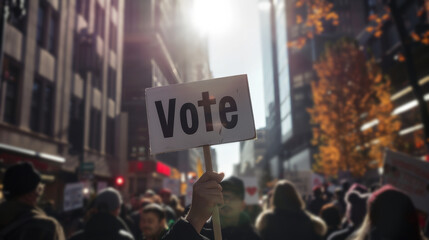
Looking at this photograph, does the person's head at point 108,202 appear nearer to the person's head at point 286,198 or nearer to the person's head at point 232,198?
the person's head at point 232,198

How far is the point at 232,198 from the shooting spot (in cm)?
421

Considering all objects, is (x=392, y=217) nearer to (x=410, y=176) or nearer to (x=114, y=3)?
(x=410, y=176)

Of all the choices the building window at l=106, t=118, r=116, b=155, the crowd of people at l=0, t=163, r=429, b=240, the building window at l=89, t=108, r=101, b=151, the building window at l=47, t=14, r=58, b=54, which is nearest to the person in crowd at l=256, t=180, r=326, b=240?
the crowd of people at l=0, t=163, r=429, b=240

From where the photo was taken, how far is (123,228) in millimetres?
4648

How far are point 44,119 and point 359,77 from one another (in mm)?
21945

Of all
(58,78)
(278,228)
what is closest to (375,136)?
(58,78)

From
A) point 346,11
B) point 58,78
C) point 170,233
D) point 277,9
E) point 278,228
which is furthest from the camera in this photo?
point 277,9

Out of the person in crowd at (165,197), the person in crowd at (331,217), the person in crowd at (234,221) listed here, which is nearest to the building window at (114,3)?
the person in crowd at (165,197)

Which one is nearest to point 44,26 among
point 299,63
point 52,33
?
point 52,33

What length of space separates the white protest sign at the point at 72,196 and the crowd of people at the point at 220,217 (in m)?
6.63

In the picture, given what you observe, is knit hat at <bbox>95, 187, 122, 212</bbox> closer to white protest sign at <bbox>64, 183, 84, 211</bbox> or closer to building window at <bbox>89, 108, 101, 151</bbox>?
white protest sign at <bbox>64, 183, 84, 211</bbox>

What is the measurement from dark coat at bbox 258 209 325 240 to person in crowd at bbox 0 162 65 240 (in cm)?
232

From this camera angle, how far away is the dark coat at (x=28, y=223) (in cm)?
285

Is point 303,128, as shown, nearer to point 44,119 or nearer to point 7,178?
point 44,119
